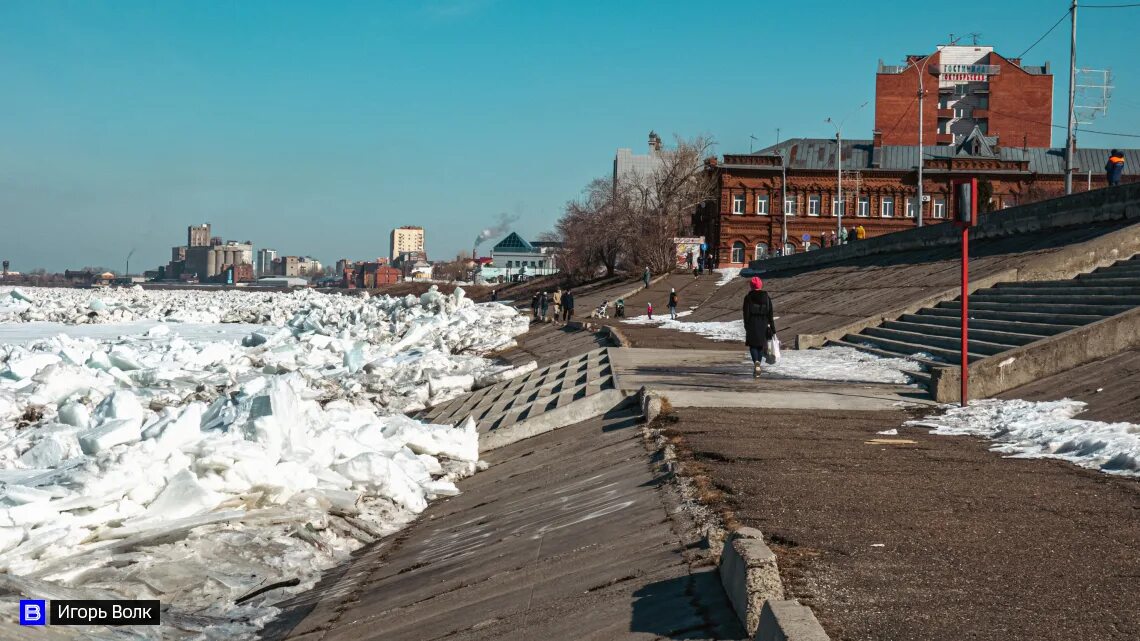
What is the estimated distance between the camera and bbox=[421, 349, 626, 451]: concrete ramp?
13781mm

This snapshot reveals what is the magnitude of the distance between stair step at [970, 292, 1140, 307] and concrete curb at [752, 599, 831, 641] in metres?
11.4

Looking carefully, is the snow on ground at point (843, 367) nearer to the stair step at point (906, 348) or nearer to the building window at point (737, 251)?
the stair step at point (906, 348)

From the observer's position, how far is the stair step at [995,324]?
14.4 metres

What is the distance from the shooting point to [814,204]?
2790 inches

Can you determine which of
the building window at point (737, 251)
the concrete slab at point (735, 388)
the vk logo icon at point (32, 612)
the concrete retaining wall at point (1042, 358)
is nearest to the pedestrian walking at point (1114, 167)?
the concrete slab at point (735, 388)

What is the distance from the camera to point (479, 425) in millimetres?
16312

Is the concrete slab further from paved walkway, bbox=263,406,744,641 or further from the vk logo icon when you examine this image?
the vk logo icon

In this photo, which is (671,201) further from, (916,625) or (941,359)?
(916,625)

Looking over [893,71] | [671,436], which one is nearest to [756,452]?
[671,436]

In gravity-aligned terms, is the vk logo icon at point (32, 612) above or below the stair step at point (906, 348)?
below

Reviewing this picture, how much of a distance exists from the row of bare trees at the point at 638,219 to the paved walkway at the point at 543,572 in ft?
178

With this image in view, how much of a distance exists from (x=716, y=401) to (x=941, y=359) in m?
4.57

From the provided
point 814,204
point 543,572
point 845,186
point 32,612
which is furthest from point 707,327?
point 814,204

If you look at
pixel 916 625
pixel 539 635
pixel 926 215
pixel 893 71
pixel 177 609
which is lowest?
pixel 177 609
